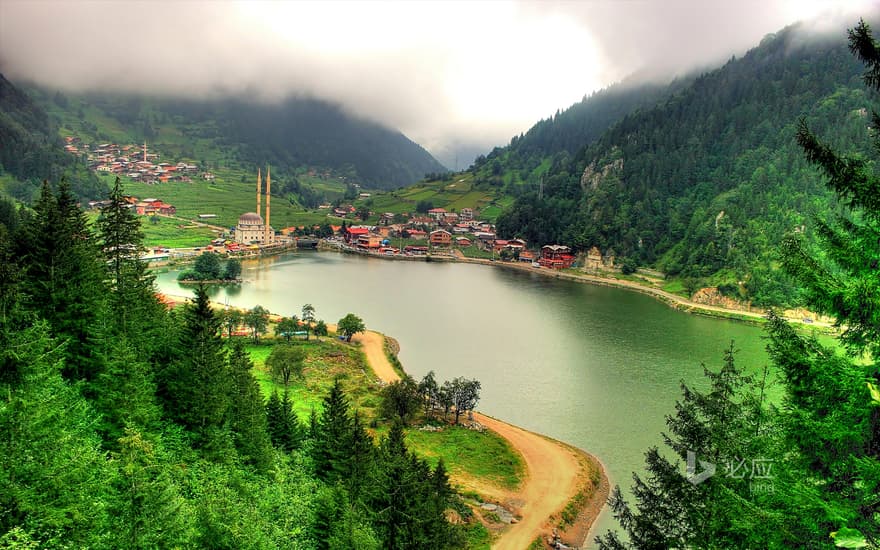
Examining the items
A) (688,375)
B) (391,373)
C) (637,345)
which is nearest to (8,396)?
(391,373)

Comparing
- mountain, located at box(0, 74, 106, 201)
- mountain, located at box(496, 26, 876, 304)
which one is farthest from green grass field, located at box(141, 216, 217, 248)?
mountain, located at box(496, 26, 876, 304)

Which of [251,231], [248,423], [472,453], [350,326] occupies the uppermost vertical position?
[251,231]

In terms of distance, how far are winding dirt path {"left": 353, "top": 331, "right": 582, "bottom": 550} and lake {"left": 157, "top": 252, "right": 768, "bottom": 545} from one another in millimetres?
1516

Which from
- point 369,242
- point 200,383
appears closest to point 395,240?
point 369,242

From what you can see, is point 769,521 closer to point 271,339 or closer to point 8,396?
point 8,396

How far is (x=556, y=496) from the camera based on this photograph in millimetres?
22000

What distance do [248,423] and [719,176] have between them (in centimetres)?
8995

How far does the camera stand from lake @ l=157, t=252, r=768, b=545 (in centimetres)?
2961

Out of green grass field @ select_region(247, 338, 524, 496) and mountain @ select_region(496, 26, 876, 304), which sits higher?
mountain @ select_region(496, 26, 876, 304)

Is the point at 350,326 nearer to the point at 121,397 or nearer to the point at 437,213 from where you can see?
the point at 121,397

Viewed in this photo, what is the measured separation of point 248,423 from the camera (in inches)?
614

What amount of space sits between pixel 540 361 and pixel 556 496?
17185 mm

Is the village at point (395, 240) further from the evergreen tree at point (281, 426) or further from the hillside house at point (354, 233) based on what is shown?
the evergreen tree at point (281, 426)

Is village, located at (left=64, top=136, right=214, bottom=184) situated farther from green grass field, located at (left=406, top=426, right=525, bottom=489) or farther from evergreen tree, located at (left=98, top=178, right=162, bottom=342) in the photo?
green grass field, located at (left=406, top=426, right=525, bottom=489)
